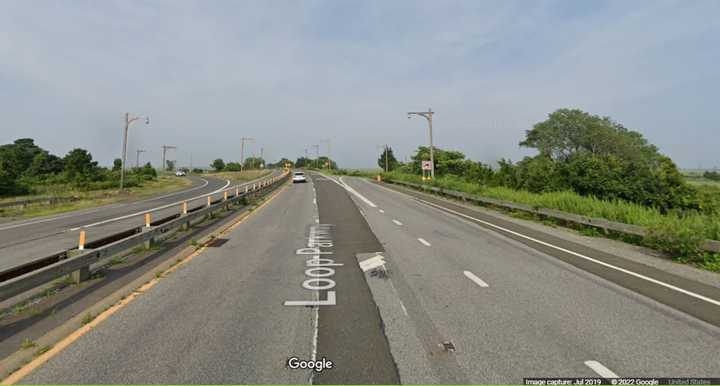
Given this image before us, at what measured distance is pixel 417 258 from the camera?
8445mm

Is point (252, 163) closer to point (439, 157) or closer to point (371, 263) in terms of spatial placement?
point (439, 157)

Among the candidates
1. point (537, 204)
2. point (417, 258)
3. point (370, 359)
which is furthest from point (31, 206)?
point (537, 204)

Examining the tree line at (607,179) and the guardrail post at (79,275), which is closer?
the guardrail post at (79,275)

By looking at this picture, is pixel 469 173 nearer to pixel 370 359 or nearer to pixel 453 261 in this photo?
pixel 453 261

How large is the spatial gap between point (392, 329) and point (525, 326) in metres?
1.79

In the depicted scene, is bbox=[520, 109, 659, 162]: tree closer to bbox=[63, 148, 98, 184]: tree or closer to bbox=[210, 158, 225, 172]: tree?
bbox=[63, 148, 98, 184]: tree

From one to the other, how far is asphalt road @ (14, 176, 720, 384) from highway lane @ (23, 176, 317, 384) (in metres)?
0.02

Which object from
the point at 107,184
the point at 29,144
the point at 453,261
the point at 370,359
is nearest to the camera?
the point at 370,359

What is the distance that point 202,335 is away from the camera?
Result: 4242mm

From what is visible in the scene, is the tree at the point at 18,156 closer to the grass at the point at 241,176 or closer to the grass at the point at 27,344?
the grass at the point at 241,176

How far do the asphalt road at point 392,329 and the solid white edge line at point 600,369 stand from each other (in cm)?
2

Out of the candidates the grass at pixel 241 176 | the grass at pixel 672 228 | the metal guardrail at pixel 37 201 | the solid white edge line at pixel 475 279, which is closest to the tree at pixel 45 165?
the grass at pixel 241 176

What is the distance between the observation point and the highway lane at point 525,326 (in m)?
3.57

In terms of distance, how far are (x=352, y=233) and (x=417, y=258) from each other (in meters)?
4.01
